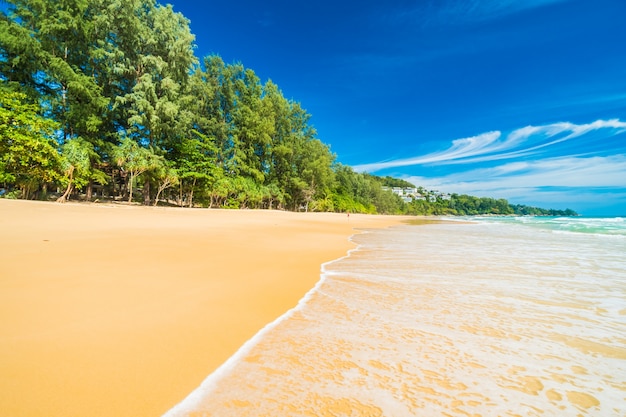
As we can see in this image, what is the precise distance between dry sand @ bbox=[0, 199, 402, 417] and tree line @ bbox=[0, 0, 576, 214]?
13.7 meters

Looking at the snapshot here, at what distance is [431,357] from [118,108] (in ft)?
84.2

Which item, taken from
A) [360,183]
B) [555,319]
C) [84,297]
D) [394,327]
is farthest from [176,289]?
[360,183]

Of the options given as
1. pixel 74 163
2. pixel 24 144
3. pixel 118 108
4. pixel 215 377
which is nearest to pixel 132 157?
pixel 74 163

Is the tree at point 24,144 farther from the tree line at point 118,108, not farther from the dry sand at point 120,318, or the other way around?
the dry sand at point 120,318

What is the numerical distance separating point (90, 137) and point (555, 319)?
24.7 m

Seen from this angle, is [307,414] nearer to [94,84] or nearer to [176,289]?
[176,289]

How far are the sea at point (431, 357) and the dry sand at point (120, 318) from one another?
0.26 metres

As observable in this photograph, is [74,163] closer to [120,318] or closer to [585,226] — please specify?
[120,318]

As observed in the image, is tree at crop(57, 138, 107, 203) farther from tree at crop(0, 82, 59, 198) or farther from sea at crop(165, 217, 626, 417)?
sea at crop(165, 217, 626, 417)

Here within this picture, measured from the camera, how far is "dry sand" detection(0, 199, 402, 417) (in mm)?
1482

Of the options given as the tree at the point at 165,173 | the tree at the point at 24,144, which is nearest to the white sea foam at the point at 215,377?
the tree at the point at 24,144

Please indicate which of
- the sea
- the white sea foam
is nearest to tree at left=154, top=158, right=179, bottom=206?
the sea

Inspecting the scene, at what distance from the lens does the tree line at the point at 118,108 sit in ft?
50.0

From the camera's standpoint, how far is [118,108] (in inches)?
816
